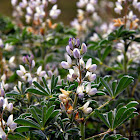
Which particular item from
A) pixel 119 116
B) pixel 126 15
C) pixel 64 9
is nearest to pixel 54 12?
pixel 126 15

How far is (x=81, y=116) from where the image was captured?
85 cm

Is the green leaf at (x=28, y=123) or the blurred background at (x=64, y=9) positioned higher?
the blurred background at (x=64, y=9)

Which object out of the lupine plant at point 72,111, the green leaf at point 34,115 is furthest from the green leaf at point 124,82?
the green leaf at point 34,115

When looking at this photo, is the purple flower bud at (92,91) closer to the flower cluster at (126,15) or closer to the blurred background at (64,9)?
the flower cluster at (126,15)

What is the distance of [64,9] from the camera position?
4.95m

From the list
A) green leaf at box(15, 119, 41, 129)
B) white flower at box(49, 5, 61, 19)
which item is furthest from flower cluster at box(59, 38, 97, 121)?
white flower at box(49, 5, 61, 19)

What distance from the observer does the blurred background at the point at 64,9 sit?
180 inches

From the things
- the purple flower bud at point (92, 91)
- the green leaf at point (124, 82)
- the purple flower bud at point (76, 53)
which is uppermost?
the purple flower bud at point (76, 53)

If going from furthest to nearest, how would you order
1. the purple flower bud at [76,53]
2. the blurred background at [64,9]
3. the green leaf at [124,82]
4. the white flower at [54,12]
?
the blurred background at [64,9] < the white flower at [54,12] < the green leaf at [124,82] < the purple flower bud at [76,53]

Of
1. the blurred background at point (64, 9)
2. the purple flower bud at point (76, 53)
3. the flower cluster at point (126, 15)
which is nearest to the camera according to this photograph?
the purple flower bud at point (76, 53)

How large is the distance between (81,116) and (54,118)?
98 millimetres

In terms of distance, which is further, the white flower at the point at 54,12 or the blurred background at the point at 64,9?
the blurred background at the point at 64,9

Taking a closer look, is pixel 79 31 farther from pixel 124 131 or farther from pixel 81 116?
pixel 81 116

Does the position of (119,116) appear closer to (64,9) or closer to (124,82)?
(124,82)
